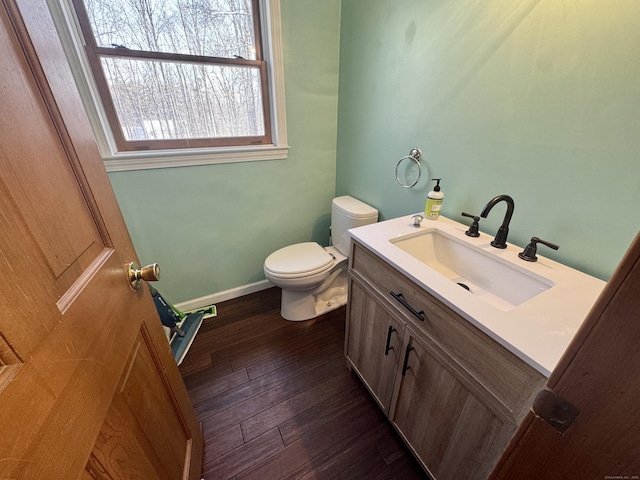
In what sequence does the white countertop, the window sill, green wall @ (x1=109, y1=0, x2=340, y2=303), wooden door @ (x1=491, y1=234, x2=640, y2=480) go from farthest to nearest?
green wall @ (x1=109, y1=0, x2=340, y2=303), the window sill, the white countertop, wooden door @ (x1=491, y1=234, x2=640, y2=480)

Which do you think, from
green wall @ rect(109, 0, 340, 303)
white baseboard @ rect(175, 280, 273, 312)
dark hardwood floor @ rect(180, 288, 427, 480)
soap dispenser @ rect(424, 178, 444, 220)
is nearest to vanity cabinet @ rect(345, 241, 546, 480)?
dark hardwood floor @ rect(180, 288, 427, 480)

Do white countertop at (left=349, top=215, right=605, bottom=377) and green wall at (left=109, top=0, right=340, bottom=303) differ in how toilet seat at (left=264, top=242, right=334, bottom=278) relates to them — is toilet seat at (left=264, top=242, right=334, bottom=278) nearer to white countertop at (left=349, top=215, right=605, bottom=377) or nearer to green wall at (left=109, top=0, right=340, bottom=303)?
green wall at (left=109, top=0, right=340, bottom=303)

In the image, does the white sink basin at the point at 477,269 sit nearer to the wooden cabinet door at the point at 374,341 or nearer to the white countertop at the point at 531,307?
the white countertop at the point at 531,307

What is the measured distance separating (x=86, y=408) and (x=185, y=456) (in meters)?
0.71

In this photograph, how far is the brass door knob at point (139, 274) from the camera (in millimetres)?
656

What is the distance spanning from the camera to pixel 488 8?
37.2 inches

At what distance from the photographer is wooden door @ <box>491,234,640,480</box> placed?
0.28m

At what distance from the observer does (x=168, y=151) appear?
150 centimetres

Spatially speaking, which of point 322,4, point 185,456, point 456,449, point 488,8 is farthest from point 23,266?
point 322,4

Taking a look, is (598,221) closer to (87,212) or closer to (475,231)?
(475,231)

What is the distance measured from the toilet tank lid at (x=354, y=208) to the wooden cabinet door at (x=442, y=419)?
2.88ft

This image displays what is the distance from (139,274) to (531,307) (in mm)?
1053

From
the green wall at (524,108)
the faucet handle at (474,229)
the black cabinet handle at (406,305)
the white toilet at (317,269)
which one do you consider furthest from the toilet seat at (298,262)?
the faucet handle at (474,229)

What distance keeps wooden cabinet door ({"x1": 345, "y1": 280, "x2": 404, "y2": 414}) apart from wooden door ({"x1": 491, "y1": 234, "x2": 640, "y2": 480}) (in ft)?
2.00
